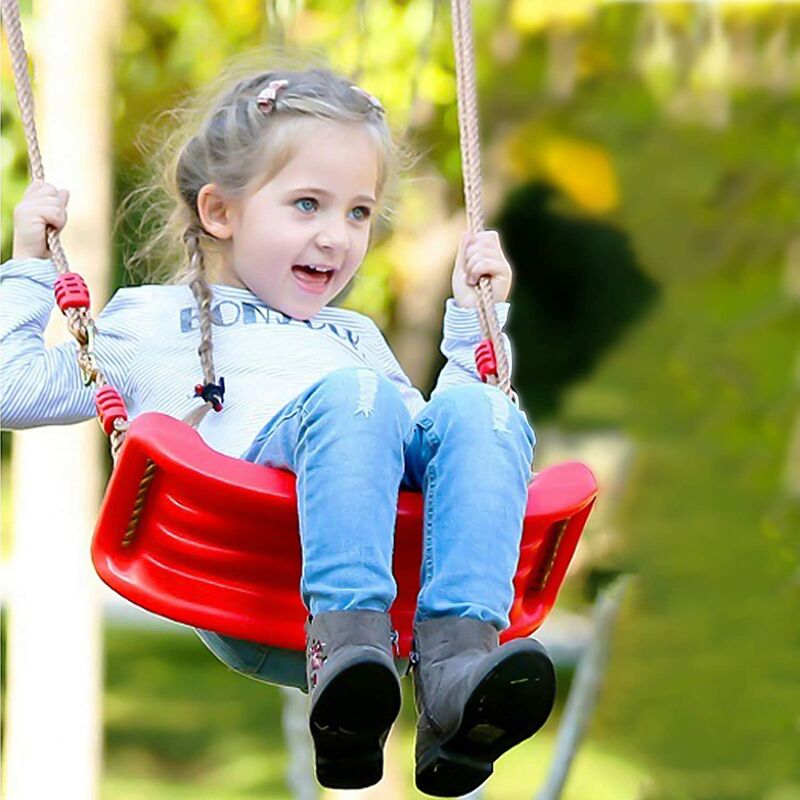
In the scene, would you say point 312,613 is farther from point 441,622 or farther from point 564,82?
point 564,82

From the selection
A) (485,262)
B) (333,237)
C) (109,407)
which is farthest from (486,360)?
(109,407)

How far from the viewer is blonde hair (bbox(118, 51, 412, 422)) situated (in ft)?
6.56

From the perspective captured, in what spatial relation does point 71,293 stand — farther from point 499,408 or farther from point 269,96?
point 499,408

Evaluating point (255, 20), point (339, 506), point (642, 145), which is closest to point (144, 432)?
point (339, 506)

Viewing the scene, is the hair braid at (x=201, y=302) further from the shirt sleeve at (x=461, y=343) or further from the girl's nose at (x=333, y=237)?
the shirt sleeve at (x=461, y=343)

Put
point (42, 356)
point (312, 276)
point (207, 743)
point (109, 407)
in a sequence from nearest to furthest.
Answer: point (109, 407), point (42, 356), point (312, 276), point (207, 743)

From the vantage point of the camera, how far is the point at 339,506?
1604 mm

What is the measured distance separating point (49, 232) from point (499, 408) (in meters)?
0.59

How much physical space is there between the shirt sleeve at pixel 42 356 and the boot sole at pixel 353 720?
54 cm

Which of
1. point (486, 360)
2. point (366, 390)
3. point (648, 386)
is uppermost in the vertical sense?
point (366, 390)

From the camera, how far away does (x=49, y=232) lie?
1.95 m

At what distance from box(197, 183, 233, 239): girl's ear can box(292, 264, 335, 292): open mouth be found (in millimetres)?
112

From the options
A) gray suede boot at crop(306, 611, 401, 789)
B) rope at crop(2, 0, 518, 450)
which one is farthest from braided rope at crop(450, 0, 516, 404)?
gray suede boot at crop(306, 611, 401, 789)

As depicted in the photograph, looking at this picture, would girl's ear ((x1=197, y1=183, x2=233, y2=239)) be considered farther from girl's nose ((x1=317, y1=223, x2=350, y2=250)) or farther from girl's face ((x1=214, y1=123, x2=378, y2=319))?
girl's nose ((x1=317, y1=223, x2=350, y2=250))
